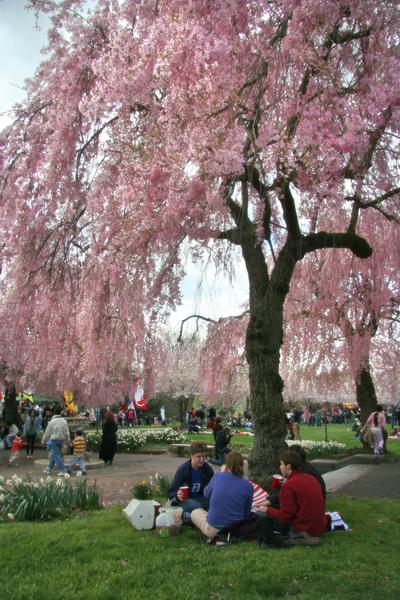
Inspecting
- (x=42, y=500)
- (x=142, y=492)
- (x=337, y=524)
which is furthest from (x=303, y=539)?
(x=42, y=500)

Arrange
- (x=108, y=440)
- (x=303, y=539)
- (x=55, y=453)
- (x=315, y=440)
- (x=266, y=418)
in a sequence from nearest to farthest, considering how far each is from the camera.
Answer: (x=303, y=539), (x=266, y=418), (x=55, y=453), (x=108, y=440), (x=315, y=440)

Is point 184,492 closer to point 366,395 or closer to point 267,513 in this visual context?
point 267,513

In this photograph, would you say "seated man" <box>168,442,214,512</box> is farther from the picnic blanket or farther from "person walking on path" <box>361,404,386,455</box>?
"person walking on path" <box>361,404,386,455</box>

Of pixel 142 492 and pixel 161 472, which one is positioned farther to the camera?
pixel 161 472

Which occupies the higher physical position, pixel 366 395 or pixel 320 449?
pixel 366 395

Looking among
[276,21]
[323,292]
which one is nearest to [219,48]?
[276,21]

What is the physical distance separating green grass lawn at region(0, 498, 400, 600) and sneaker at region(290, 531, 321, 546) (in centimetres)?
8

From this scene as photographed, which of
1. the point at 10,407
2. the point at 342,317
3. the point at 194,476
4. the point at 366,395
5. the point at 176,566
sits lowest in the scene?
the point at 176,566

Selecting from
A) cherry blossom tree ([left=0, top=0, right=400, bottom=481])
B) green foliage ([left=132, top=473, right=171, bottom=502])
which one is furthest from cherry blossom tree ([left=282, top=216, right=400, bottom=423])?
green foliage ([left=132, top=473, right=171, bottom=502])

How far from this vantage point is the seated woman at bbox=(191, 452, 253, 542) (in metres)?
5.93

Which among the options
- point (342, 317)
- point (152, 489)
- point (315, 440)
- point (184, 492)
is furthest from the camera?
point (315, 440)

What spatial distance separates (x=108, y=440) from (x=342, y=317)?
7464 mm

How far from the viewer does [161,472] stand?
14.3m

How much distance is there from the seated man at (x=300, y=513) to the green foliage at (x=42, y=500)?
2.86 meters
